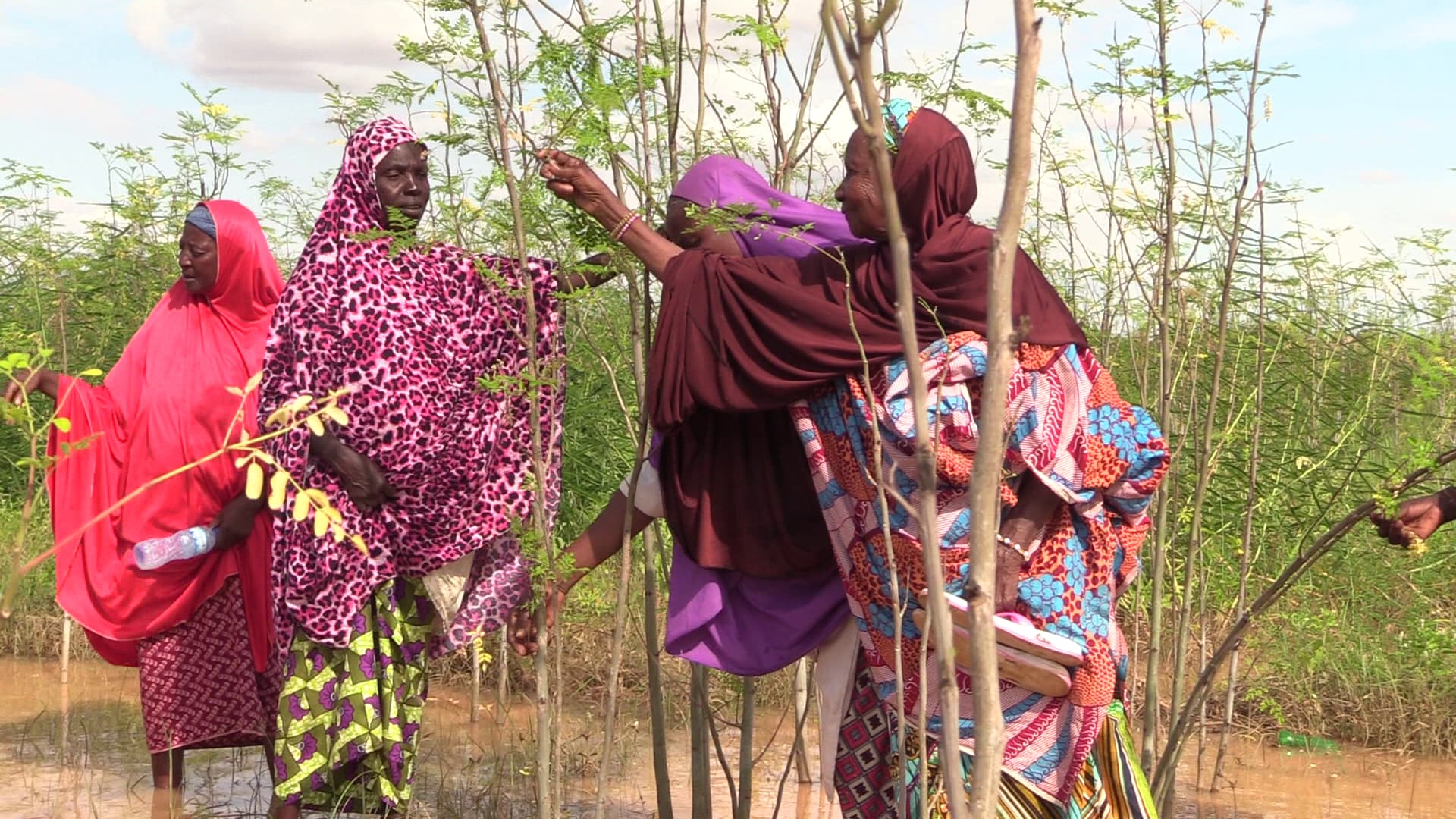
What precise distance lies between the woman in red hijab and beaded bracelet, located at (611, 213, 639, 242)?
4.90 feet

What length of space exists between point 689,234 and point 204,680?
6.41ft

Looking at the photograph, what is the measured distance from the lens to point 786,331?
2555 mm

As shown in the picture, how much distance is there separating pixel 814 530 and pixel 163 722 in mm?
2020

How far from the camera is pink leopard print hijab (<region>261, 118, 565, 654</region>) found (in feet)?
10.4

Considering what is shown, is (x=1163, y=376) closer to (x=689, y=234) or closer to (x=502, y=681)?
(x=689, y=234)

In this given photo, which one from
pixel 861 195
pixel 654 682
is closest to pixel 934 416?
pixel 861 195

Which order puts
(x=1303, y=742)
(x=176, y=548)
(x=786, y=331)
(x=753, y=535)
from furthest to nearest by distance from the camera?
(x=1303, y=742) < (x=176, y=548) < (x=753, y=535) < (x=786, y=331)

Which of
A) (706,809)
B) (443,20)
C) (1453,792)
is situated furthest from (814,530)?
Answer: (1453,792)

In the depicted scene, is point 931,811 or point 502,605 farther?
point 502,605

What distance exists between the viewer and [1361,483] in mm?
5324

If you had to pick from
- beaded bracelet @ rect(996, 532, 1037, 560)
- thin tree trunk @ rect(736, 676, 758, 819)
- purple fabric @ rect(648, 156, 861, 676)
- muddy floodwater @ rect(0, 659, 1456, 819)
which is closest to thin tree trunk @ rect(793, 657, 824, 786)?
muddy floodwater @ rect(0, 659, 1456, 819)

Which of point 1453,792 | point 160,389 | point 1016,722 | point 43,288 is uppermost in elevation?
point 43,288

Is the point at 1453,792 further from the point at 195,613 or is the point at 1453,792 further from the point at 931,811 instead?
the point at 195,613

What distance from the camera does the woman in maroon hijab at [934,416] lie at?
2.47 meters
